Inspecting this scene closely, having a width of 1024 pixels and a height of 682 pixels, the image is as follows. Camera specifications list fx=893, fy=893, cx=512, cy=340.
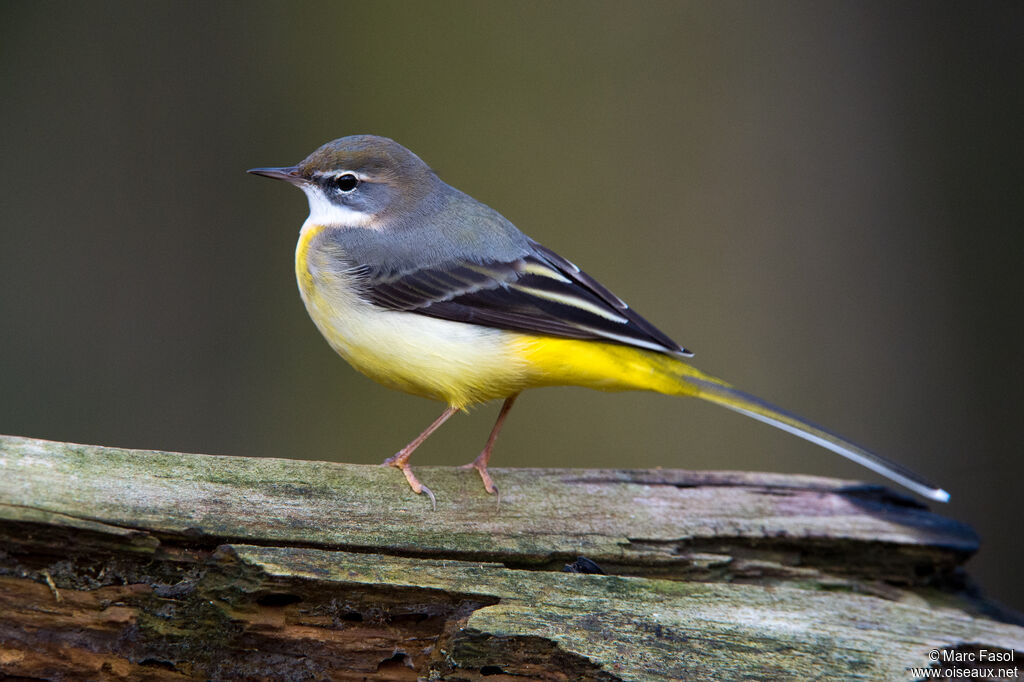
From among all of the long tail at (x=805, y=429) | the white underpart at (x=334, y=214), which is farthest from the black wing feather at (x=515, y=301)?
the white underpart at (x=334, y=214)

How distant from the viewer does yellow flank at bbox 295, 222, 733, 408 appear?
13.8 ft

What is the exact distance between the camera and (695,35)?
745 cm

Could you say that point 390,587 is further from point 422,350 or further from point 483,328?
point 483,328

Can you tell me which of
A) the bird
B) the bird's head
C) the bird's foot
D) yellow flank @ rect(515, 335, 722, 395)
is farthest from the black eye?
the bird's foot

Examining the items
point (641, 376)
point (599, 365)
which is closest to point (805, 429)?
point (641, 376)

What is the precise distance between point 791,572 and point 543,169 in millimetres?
4416

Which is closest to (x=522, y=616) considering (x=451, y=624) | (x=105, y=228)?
(x=451, y=624)

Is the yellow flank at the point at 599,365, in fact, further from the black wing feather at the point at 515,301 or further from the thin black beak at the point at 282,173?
the thin black beak at the point at 282,173

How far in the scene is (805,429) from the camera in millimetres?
4164

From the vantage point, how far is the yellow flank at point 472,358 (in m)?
4.21

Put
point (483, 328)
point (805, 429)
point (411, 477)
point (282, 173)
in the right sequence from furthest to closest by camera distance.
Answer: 1. point (282, 173)
2. point (483, 328)
3. point (805, 429)
4. point (411, 477)

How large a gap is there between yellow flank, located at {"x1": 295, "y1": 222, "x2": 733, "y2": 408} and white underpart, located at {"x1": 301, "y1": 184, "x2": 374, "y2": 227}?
1.97 feet

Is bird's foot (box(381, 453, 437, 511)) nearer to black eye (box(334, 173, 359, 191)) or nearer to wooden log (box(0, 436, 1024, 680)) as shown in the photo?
wooden log (box(0, 436, 1024, 680))

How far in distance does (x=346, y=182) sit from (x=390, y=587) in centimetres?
245
